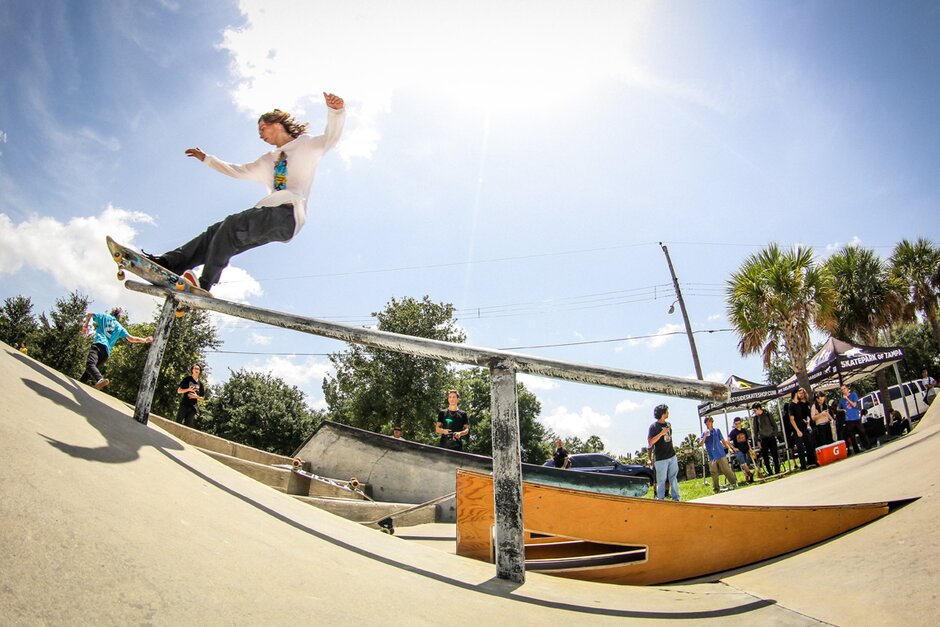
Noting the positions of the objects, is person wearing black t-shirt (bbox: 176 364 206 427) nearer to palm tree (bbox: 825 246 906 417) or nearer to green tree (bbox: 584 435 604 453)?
palm tree (bbox: 825 246 906 417)

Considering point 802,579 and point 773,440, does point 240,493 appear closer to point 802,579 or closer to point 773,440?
point 802,579

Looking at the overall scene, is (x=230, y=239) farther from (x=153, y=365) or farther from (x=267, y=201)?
(x=153, y=365)

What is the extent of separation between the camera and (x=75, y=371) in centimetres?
2845

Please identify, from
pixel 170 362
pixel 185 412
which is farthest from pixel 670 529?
pixel 170 362

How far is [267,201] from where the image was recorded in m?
3.63

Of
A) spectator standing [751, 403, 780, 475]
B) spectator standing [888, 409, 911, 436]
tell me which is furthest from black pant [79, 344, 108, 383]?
spectator standing [888, 409, 911, 436]

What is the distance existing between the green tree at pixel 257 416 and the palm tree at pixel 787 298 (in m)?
27.7

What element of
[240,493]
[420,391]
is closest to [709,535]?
[240,493]

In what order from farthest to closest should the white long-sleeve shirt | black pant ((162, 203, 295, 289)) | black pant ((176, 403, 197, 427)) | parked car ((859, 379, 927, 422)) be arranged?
1. parked car ((859, 379, 927, 422))
2. black pant ((176, 403, 197, 427))
3. the white long-sleeve shirt
4. black pant ((162, 203, 295, 289))

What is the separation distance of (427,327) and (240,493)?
29587 millimetres

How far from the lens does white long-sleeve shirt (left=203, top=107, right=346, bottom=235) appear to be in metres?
3.75

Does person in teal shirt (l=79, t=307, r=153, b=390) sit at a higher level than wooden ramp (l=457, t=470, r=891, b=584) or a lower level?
higher

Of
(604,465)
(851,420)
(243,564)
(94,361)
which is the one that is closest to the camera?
(243,564)

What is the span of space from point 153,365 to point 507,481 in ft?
8.59
